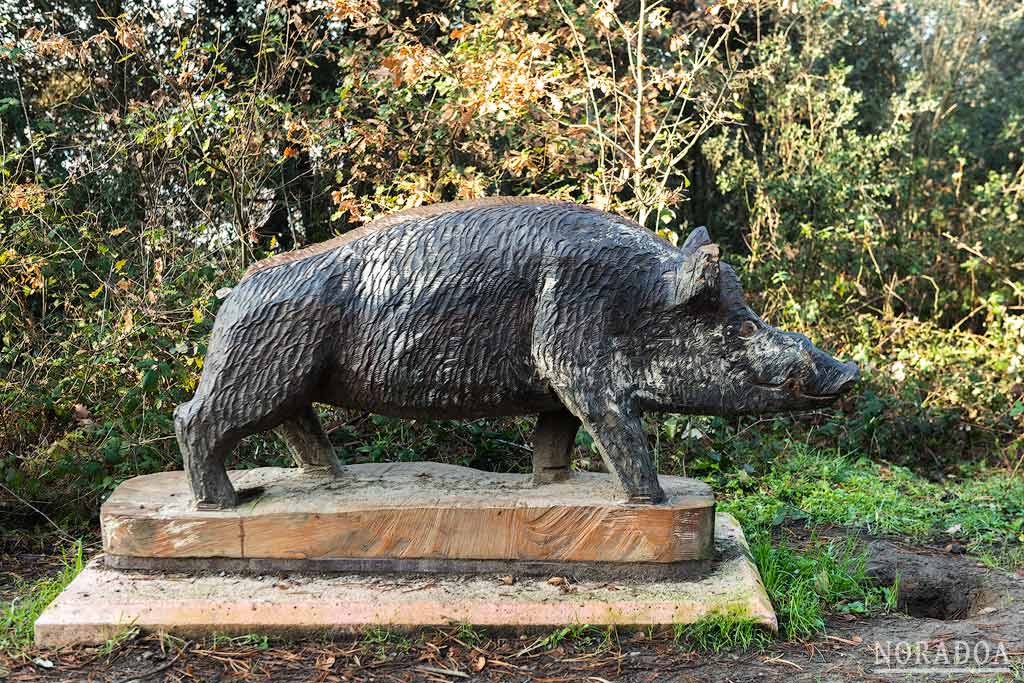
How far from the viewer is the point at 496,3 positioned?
19.7ft

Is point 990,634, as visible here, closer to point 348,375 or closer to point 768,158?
point 348,375

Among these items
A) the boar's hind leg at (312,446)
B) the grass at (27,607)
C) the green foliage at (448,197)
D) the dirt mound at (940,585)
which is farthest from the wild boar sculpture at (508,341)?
the green foliage at (448,197)

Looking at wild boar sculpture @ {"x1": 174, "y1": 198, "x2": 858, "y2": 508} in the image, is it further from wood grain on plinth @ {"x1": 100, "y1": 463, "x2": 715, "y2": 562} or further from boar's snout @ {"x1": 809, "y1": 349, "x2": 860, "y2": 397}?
wood grain on plinth @ {"x1": 100, "y1": 463, "x2": 715, "y2": 562}

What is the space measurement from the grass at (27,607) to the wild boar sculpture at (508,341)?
2.57 feet

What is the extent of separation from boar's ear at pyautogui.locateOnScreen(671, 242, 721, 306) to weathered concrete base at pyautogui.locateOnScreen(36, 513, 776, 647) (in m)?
1.10

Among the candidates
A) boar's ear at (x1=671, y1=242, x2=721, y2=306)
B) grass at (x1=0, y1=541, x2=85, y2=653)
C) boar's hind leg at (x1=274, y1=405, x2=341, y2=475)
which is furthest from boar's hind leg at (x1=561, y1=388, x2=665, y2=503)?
grass at (x1=0, y1=541, x2=85, y2=653)

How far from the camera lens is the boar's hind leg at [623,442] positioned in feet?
12.2

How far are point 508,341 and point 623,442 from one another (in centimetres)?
59

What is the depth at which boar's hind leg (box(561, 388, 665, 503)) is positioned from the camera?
146 inches

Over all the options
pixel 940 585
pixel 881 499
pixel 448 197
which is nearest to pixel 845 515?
pixel 881 499

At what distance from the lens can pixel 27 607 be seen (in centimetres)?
390

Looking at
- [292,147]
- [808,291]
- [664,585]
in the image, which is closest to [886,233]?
[808,291]

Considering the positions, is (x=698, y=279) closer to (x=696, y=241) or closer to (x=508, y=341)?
(x=696, y=241)

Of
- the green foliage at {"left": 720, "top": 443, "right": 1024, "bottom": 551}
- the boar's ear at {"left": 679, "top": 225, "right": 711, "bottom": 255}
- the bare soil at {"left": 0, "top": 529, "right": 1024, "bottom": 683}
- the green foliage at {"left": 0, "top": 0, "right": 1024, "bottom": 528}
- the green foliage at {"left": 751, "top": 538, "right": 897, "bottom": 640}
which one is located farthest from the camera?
the green foliage at {"left": 0, "top": 0, "right": 1024, "bottom": 528}
